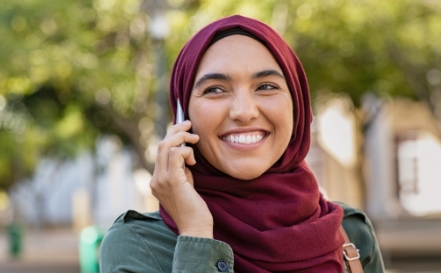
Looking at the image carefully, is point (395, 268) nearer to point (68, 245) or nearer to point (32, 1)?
point (32, 1)

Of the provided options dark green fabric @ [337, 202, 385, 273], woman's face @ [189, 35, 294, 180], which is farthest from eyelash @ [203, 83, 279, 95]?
dark green fabric @ [337, 202, 385, 273]

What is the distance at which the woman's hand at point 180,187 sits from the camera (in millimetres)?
2098

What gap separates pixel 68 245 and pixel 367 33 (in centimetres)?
1482

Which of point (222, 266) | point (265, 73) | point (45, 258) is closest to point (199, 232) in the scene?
point (222, 266)

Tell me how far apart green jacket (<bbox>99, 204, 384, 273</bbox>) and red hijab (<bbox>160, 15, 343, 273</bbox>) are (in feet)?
0.17

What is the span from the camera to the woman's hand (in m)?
2.10

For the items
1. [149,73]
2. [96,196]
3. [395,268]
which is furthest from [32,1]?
[96,196]

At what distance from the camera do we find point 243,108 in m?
2.11

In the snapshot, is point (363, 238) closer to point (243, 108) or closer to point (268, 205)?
point (268, 205)

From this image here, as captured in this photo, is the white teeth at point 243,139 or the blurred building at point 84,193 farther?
the blurred building at point 84,193

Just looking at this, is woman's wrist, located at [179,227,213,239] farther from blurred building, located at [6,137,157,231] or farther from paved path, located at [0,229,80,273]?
blurred building, located at [6,137,157,231]

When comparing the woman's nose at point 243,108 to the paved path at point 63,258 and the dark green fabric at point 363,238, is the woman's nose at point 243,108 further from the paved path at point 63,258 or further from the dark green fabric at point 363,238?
the paved path at point 63,258

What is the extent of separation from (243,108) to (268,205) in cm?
26

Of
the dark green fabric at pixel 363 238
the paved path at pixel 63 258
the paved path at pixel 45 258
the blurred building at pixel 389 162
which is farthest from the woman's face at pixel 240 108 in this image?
the blurred building at pixel 389 162
